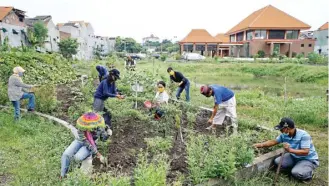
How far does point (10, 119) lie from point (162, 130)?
379cm

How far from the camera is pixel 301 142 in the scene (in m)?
4.23

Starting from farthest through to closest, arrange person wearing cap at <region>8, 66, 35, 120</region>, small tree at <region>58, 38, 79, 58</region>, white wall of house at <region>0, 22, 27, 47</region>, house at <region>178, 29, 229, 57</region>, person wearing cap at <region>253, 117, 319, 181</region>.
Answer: house at <region>178, 29, 229, 57</region>, small tree at <region>58, 38, 79, 58</region>, white wall of house at <region>0, 22, 27, 47</region>, person wearing cap at <region>8, 66, 35, 120</region>, person wearing cap at <region>253, 117, 319, 181</region>

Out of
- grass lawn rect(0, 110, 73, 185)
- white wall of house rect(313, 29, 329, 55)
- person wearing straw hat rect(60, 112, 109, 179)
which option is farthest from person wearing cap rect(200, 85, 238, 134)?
white wall of house rect(313, 29, 329, 55)

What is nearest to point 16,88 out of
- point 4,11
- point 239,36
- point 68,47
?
point 4,11

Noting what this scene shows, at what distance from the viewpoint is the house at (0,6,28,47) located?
27.3m

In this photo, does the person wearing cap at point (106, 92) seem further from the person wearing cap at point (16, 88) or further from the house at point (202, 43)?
the house at point (202, 43)

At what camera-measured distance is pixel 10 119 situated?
21.3ft

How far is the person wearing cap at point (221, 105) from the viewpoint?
5496mm

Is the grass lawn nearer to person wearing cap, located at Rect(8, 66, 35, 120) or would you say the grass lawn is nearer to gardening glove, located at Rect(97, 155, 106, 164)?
person wearing cap, located at Rect(8, 66, 35, 120)

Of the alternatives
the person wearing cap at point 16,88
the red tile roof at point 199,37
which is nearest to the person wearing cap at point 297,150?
the person wearing cap at point 16,88

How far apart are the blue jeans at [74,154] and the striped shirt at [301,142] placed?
10.2ft

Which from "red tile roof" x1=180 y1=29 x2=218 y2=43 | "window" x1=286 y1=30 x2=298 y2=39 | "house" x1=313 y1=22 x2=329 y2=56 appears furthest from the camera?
"house" x1=313 y1=22 x2=329 y2=56

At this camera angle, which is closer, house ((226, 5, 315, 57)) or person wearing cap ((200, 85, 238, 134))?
person wearing cap ((200, 85, 238, 134))

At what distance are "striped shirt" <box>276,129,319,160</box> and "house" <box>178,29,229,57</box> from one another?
3717 cm
